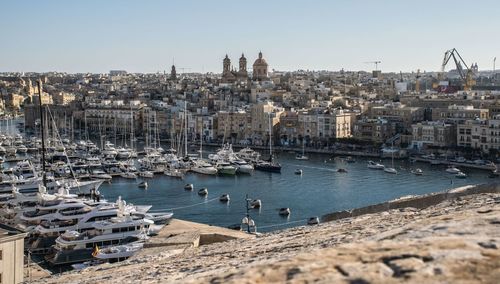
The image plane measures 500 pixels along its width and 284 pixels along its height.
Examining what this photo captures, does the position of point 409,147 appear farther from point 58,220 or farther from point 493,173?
point 58,220

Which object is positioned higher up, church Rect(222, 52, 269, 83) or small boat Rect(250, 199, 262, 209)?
church Rect(222, 52, 269, 83)

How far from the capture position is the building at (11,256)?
4.86m

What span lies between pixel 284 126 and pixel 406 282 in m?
24.2

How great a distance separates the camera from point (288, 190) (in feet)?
48.1

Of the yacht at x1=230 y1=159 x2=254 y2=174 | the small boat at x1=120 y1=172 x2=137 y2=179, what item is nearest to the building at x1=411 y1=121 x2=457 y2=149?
the yacht at x1=230 y1=159 x2=254 y2=174

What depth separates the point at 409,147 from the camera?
71.9ft

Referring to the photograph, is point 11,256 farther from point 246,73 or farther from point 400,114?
point 246,73

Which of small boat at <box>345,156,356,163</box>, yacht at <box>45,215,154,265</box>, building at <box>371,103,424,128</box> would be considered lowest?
small boat at <box>345,156,356,163</box>

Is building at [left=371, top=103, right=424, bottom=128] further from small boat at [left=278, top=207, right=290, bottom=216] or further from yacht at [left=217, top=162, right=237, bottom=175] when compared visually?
small boat at [left=278, top=207, right=290, bottom=216]

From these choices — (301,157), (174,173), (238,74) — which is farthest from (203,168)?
(238,74)

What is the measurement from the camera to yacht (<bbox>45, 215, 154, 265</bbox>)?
857 cm

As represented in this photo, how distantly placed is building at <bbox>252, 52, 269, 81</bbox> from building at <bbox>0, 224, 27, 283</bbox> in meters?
35.3

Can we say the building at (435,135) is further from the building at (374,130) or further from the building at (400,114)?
the building at (400,114)

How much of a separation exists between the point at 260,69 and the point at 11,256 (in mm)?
36242
